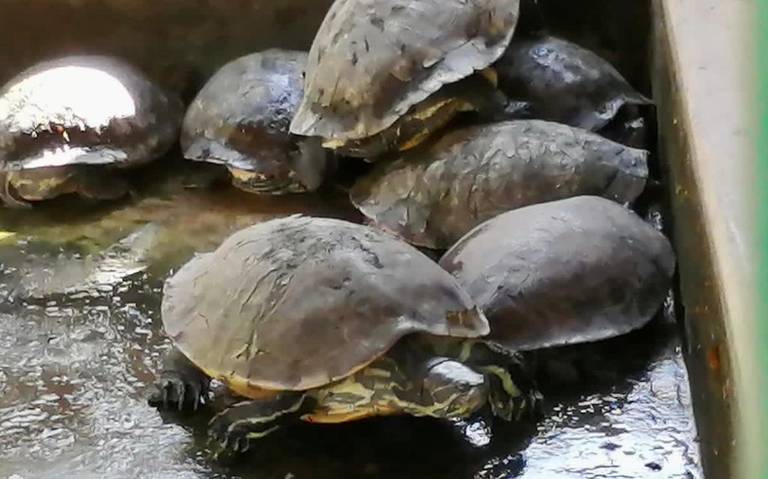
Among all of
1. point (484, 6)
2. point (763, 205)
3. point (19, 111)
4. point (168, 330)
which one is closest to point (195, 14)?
point (19, 111)

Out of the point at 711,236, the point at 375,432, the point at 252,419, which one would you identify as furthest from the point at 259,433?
the point at 711,236

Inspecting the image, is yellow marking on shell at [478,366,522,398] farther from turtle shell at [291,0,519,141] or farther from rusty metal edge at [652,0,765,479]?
turtle shell at [291,0,519,141]

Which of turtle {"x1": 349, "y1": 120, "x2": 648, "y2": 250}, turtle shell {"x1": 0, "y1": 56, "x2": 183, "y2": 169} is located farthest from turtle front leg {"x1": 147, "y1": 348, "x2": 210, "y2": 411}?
turtle shell {"x1": 0, "y1": 56, "x2": 183, "y2": 169}

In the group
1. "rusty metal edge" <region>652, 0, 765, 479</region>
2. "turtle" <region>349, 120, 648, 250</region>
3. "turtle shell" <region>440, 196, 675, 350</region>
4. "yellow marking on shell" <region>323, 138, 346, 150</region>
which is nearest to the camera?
"rusty metal edge" <region>652, 0, 765, 479</region>

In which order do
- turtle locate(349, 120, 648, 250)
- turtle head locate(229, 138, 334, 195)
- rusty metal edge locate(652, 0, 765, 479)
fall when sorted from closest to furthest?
rusty metal edge locate(652, 0, 765, 479) → turtle locate(349, 120, 648, 250) → turtle head locate(229, 138, 334, 195)

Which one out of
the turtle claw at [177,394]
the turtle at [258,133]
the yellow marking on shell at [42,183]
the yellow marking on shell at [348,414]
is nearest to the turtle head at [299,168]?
the turtle at [258,133]

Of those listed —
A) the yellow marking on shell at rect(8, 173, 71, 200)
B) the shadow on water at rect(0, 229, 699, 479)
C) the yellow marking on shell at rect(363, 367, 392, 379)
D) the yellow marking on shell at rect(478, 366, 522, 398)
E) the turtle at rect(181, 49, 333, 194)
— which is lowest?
the shadow on water at rect(0, 229, 699, 479)

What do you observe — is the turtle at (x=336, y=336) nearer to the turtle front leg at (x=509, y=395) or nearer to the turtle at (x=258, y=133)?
the turtle front leg at (x=509, y=395)

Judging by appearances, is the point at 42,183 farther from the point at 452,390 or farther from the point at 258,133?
the point at 452,390

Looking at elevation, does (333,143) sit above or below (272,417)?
above
